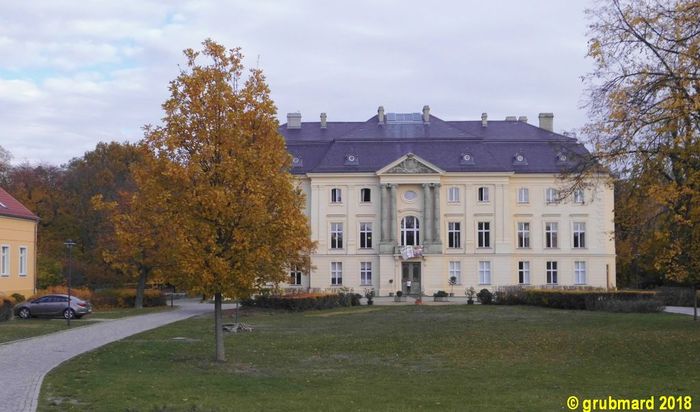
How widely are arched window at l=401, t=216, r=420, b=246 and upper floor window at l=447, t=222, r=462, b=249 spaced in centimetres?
262

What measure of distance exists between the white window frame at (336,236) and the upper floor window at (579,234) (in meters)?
19.2

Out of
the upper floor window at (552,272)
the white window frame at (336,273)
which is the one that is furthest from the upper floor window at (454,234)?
the white window frame at (336,273)

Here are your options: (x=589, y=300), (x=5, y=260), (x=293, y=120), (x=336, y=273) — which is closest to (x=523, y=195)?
(x=336, y=273)

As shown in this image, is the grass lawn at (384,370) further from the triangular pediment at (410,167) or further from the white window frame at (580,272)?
the white window frame at (580,272)

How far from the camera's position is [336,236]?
217 ft

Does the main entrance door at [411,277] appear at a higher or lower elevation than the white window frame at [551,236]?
lower

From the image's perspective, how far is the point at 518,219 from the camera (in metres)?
66.2

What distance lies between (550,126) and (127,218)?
60.3 meters

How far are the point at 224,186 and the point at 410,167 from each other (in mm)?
47286

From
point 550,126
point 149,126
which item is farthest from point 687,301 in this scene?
point 149,126

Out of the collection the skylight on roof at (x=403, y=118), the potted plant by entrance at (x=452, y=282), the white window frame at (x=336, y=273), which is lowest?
the potted plant by entrance at (x=452, y=282)

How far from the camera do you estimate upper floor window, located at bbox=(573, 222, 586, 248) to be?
217 ft

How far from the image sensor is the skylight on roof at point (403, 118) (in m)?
69.4

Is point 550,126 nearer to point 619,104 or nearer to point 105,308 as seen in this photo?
point 105,308
